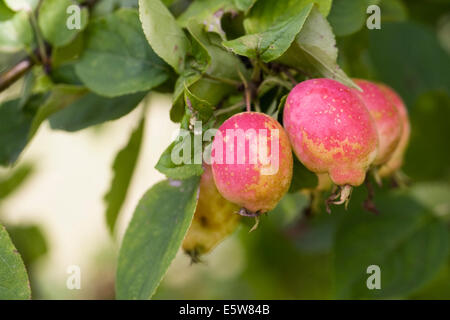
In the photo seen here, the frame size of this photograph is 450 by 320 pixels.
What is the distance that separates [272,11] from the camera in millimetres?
628

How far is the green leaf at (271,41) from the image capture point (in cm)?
55

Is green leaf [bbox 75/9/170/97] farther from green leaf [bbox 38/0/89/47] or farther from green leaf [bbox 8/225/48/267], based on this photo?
green leaf [bbox 8/225/48/267]

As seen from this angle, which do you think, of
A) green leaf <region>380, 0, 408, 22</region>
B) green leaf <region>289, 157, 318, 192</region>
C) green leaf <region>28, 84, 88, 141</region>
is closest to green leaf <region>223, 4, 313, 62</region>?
green leaf <region>289, 157, 318, 192</region>

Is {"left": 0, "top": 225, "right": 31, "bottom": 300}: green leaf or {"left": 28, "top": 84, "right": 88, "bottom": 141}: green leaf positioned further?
{"left": 28, "top": 84, "right": 88, "bottom": 141}: green leaf

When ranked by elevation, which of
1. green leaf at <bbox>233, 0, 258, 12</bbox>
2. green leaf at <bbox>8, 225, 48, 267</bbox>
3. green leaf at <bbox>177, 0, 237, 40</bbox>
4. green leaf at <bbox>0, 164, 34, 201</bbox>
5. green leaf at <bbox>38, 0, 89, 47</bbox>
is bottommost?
green leaf at <bbox>8, 225, 48, 267</bbox>

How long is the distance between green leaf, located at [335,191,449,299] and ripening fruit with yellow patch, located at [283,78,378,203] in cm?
42

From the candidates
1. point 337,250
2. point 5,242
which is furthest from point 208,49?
point 337,250

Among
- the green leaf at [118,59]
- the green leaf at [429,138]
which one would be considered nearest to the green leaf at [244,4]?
the green leaf at [118,59]

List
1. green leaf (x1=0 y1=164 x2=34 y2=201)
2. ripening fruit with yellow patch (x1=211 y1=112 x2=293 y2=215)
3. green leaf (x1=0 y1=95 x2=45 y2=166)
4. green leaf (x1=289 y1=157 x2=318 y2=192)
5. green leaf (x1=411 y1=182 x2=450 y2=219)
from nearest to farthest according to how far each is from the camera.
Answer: ripening fruit with yellow patch (x1=211 y1=112 x2=293 y2=215)
green leaf (x1=289 y1=157 x2=318 y2=192)
green leaf (x1=0 y1=95 x2=45 y2=166)
green leaf (x1=411 y1=182 x2=450 y2=219)
green leaf (x1=0 y1=164 x2=34 y2=201)

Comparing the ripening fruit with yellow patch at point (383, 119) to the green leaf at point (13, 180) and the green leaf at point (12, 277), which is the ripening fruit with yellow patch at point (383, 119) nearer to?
the green leaf at point (12, 277)

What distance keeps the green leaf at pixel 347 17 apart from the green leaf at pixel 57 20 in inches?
11.3

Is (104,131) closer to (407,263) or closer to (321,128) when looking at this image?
(407,263)

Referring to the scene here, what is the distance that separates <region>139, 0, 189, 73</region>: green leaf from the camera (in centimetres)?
59

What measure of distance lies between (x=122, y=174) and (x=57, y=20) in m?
0.24
